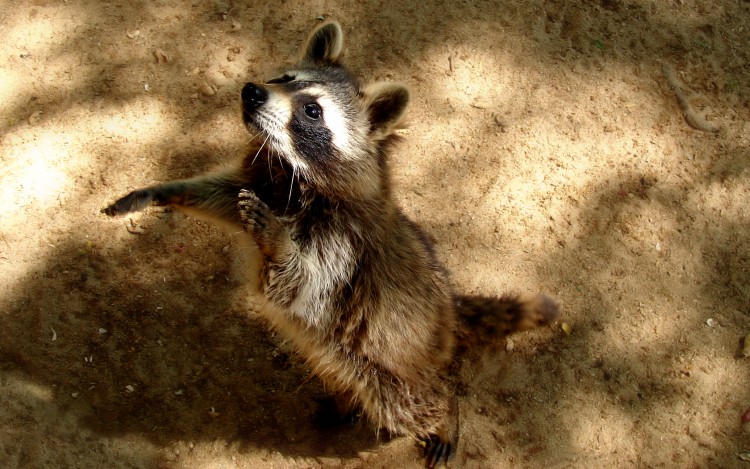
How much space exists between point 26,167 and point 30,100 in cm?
52

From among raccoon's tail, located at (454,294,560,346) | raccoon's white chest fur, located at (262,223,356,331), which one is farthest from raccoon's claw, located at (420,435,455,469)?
raccoon's white chest fur, located at (262,223,356,331)

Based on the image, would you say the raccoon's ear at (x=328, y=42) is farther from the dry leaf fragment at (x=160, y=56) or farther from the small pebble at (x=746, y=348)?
the small pebble at (x=746, y=348)

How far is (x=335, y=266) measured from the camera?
10.6 ft

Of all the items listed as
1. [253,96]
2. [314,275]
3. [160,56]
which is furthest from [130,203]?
[160,56]

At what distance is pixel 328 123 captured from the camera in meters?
3.19

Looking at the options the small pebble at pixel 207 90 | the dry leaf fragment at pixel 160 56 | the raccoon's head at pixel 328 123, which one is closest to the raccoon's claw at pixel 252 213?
the raccoon's head at pixel 328 123

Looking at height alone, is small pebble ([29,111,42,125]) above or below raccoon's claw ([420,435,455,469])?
above

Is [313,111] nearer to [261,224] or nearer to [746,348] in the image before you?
[261,224]

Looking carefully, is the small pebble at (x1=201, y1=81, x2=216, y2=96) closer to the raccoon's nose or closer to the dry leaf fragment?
the dry leaf fragment

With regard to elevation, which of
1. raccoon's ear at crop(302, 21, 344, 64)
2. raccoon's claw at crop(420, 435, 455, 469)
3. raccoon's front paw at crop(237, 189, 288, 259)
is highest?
raccoon's ear at crop(302, 21, 344, 64)

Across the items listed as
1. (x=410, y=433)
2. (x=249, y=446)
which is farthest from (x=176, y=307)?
(x=410, y=433)

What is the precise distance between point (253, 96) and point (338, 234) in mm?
795

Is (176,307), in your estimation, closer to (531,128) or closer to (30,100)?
(30,100)

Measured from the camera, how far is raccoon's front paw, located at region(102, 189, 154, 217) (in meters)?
3.11
